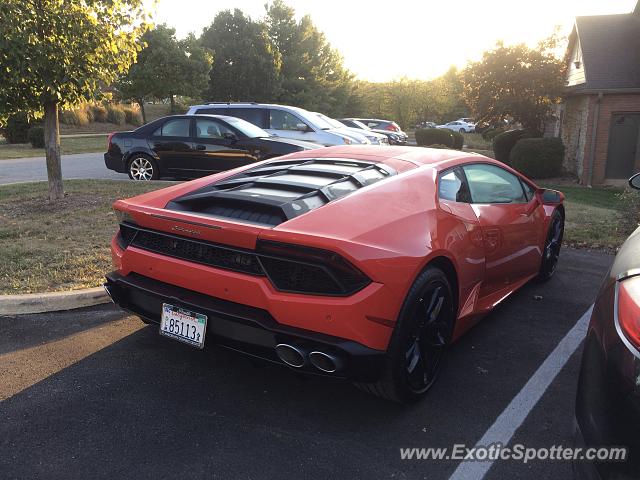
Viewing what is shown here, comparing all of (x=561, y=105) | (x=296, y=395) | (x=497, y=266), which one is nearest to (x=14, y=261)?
(x=296, y=395)

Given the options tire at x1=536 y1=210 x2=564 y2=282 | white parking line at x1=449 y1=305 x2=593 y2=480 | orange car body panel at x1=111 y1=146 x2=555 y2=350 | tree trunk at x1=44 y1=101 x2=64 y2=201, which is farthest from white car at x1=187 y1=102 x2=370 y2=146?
white parking line at x1=449 y1=305 x2=593 y2=480

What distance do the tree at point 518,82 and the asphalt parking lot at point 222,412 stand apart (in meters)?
18.7

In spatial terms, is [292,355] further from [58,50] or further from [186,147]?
[186,147]

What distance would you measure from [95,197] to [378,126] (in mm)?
21296

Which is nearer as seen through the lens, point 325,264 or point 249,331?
point 325,264

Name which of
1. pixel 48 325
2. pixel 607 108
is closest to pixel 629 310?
pixel 48 325

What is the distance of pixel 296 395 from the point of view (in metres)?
3.15

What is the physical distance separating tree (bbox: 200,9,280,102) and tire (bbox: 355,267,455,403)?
3968 centimetres

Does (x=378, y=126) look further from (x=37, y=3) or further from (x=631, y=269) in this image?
(x=631, y=269)

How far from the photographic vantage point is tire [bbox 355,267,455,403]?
2719 millimetres

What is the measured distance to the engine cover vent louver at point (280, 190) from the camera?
9.74 feet

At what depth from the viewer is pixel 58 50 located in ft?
23.3

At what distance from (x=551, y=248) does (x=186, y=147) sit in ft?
25.4

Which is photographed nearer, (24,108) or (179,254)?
(179,254)
